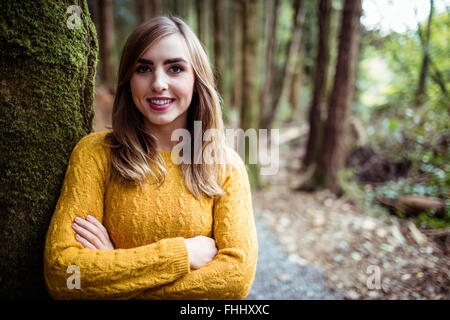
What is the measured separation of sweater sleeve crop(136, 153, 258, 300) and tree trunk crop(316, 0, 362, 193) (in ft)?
14.7

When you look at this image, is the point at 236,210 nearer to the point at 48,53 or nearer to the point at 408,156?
the point at 48,53

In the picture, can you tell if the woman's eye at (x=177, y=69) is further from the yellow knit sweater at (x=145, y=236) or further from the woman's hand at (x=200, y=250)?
the woman's hand at (x=200, y=250)

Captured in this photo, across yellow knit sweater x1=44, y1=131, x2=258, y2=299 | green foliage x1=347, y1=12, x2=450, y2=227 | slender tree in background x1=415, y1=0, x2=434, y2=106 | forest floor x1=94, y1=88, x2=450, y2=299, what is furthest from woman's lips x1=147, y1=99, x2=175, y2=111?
slender tree in background x1=415, y1=0, x2=434, y2=106

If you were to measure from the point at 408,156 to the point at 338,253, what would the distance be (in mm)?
3233

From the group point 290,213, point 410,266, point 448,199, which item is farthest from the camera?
point 290,213

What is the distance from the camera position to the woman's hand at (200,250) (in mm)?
1554

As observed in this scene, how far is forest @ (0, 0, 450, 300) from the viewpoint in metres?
1.52

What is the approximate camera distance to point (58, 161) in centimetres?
164

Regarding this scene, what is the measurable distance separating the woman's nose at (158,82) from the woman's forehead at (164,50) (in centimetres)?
8

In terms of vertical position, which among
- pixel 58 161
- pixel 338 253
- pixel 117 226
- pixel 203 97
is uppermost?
pixel 203 97

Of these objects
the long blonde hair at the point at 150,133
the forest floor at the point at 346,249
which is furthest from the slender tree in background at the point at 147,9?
the long blonde hair at the point at 150,133
